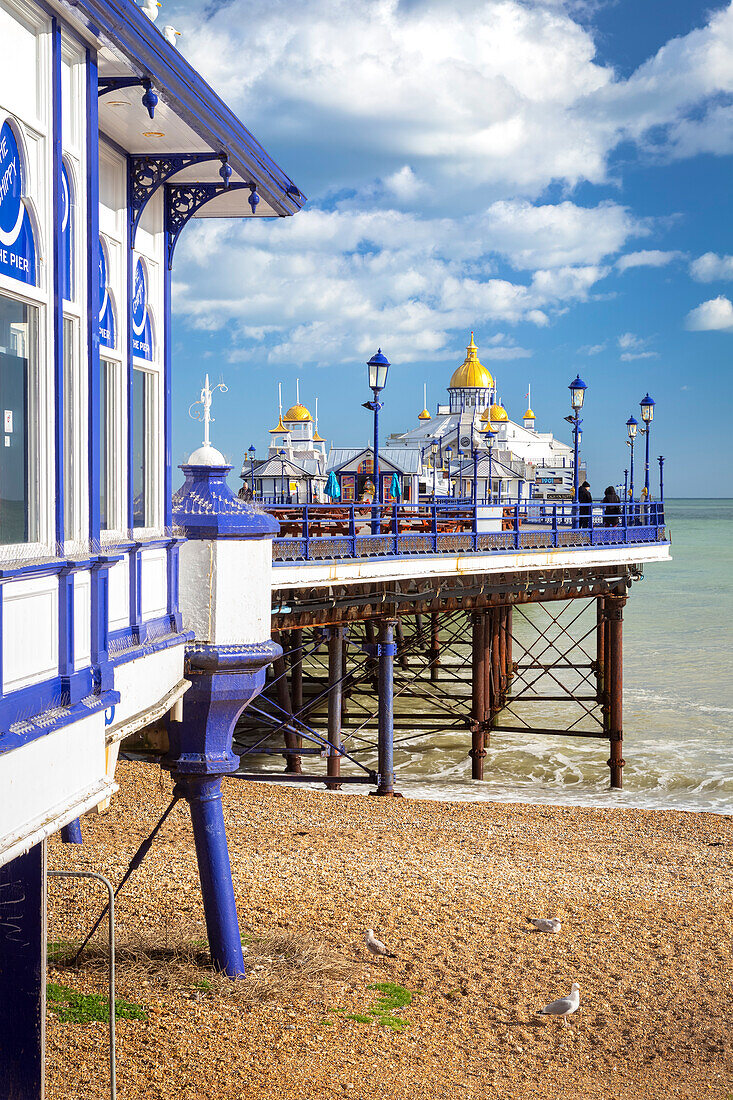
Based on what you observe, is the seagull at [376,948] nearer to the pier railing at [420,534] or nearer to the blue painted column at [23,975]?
the blue painted column at [23,975]

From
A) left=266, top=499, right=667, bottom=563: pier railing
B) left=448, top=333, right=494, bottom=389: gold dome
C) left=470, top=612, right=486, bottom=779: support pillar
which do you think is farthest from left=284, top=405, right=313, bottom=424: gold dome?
left=470, top=612, right=486, bottom=779: support pillar

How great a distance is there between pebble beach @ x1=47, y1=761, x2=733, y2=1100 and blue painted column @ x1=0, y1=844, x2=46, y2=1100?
95 cm

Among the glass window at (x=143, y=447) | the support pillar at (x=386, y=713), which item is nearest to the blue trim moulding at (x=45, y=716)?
the glass window at (x=143, y=447)

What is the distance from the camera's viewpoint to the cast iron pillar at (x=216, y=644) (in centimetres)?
733

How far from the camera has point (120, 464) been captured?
19.7 feet

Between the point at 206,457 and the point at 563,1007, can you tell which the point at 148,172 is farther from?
the point at 563,1007

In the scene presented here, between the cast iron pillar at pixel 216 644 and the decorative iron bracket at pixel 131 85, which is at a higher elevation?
the decorative iron bracket at pixel 131 85

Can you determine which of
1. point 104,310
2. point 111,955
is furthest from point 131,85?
point 111,955

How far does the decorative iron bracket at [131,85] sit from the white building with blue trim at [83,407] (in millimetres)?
15

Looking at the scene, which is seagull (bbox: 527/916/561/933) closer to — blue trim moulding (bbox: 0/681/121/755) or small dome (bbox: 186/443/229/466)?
small dome (bbox: 186/443/229/466)

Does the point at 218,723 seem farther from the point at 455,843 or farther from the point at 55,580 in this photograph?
the point at 455,843

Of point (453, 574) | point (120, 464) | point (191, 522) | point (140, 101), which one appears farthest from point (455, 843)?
point (140, 101)

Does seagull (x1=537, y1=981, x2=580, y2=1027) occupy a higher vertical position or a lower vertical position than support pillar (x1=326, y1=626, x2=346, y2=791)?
lower

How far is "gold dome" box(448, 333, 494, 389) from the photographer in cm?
9538
